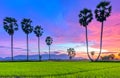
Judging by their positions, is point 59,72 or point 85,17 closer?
point 59,72

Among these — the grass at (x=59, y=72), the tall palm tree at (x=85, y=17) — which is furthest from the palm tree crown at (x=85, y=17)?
the grass at (x=59, y=72)

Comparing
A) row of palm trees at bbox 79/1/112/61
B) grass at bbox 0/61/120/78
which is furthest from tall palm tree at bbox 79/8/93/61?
grass at bbox 0/61/120/78

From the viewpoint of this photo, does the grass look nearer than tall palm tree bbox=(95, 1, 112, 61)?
Yes

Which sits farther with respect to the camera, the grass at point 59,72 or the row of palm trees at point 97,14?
the row of palm trees at point 97,14

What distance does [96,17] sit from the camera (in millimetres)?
113625

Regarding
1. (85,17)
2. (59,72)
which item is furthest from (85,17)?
(59,72)

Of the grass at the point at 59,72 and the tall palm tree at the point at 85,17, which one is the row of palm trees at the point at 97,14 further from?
the grass at the point at 59,72

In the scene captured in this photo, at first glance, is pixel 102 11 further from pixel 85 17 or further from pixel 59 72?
pixel 59 72

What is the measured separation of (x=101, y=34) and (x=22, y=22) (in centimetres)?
6101

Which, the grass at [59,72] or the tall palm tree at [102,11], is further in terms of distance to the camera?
the tall palm tree at [102,11]

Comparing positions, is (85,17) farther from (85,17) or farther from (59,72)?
(59,72)

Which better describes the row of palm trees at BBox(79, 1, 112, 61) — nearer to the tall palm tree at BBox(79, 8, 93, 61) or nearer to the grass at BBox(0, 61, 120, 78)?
the tall palm tree at BBox(79, 8, 93, 61)

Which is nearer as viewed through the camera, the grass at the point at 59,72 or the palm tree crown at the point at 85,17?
the grass at the point at 59,72

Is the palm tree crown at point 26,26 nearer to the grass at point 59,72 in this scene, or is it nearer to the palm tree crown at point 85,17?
the palm tree crown at point 85,17
